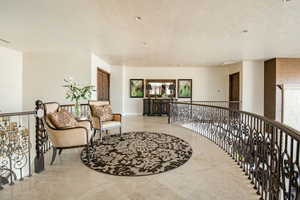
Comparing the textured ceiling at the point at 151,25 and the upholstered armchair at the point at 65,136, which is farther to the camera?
the upholstered armchair at the point at 65,136

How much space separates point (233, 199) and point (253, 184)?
0.48m

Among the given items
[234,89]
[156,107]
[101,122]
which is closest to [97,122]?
[101,122]

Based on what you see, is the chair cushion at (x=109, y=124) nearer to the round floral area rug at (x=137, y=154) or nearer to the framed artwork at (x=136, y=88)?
the round floral area rug at (x=137, y=154)

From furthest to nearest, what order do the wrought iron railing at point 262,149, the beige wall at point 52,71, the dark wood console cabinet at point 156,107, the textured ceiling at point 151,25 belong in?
1. the dark wood console cabinet at point 156,107
2. the beige wall at point 52,71
3. the textured ceiling at point 151,25
4. the wrought iron railing at point 262,149

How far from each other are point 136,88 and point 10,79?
5.07 meters

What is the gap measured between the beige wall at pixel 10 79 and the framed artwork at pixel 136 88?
15.2 ft

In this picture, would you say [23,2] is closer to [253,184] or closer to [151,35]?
[151,35]

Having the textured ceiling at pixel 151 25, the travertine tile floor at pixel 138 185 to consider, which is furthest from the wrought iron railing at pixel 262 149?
the textured ceiling at pixel 151 25

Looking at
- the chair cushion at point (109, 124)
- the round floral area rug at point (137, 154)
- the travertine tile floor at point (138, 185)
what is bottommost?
the travertine tile floor at point (138, 185)

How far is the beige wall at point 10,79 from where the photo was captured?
4.75 m

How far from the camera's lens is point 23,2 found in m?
2.42

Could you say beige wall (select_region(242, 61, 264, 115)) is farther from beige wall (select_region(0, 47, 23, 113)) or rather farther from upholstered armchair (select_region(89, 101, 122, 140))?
beige wall (select_region(0, 47, 23, 113))

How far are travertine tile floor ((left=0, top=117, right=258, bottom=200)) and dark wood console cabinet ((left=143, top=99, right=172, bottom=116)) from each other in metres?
5.34

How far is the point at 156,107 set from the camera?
8.08 meters
